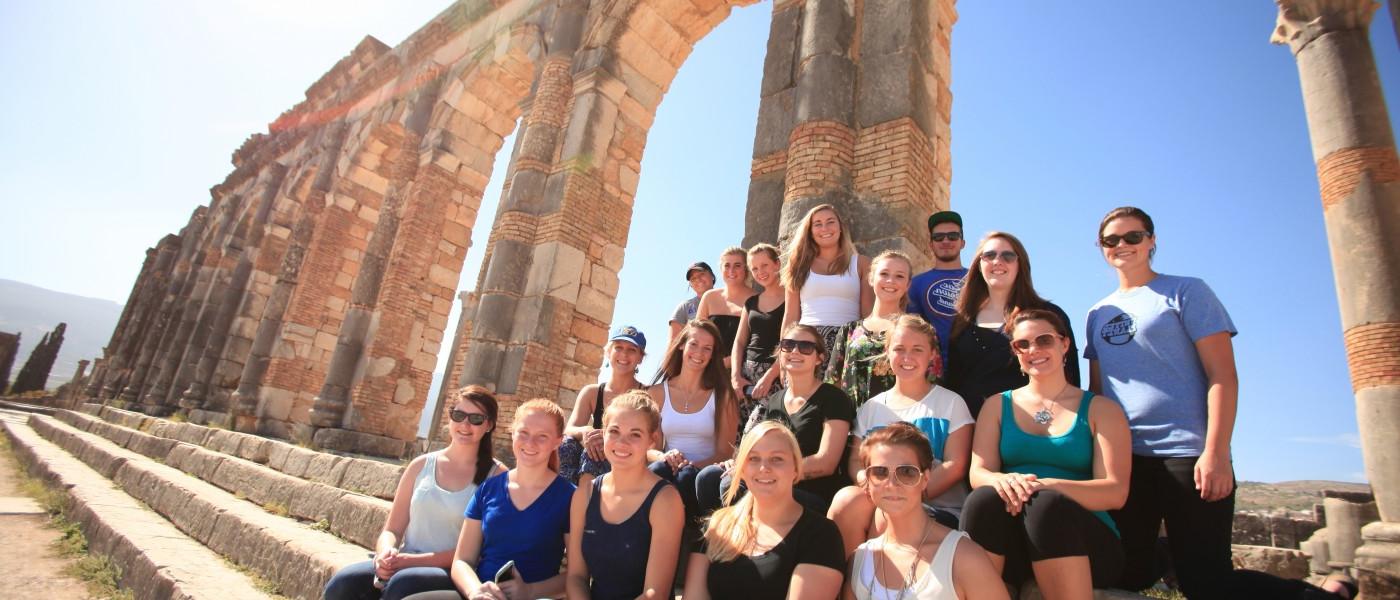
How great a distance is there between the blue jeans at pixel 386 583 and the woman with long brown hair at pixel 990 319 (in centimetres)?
248

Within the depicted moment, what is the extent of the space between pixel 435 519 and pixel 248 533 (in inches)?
103

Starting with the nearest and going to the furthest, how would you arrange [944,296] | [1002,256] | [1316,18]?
[1002,256], [944,296], [1316,18]

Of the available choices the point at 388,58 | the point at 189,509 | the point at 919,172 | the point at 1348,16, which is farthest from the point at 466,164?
the point at 1348,16

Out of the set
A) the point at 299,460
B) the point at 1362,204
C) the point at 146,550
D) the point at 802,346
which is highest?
the point at 1362,204

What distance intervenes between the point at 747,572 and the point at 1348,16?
13098 mm

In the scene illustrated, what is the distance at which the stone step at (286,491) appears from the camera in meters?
4.69

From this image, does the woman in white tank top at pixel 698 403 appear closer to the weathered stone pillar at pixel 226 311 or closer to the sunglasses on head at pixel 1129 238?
the sunglasses on head at pixel 1129 238

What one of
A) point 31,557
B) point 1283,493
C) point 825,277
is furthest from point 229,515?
point 1283,493

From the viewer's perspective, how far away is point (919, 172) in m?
5.70

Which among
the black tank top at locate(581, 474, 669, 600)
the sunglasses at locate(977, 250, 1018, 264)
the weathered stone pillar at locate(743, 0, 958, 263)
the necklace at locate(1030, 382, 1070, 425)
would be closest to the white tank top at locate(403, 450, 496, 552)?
the black tank top at locate(581, 474, 669, 600)

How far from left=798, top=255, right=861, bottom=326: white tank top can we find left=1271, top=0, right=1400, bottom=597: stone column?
289 inches

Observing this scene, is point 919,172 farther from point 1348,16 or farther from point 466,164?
point 466,164

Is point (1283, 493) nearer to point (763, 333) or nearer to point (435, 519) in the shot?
point (763, 333)

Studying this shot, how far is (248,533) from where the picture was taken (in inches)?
183
